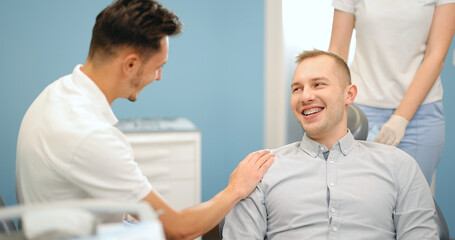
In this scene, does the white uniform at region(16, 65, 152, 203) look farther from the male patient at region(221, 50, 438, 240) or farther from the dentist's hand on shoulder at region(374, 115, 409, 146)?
the dentist's hand on shoulder at region(374, 115, 409, 146)

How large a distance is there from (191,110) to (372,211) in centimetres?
182

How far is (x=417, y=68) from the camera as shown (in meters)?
1.82

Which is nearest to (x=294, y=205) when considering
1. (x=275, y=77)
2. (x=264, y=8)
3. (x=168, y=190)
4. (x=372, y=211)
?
(x=372, y=211)

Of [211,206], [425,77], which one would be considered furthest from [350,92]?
[211,206]

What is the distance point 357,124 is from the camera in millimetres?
1650

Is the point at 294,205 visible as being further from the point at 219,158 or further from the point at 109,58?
the point at 219,158

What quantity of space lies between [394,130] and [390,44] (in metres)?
0.37

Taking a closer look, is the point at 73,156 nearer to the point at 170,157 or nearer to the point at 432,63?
the point at 432,63

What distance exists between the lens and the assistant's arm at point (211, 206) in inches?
A: 47.6

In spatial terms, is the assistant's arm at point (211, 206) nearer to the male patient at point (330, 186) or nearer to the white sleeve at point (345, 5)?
the male patient at point (330, 186)

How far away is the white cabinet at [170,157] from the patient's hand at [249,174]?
43.3 inches

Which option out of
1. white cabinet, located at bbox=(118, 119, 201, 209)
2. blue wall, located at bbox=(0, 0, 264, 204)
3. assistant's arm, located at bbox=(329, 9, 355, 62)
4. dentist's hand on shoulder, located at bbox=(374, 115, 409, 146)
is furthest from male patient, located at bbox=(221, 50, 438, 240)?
blue wall, located at bbox=(0, 0, 264, 204)

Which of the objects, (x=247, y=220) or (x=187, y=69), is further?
(x=187, y=69)

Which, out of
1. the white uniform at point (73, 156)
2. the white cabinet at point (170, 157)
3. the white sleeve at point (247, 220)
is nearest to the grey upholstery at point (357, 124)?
the white sleeve at point (247, 220)
